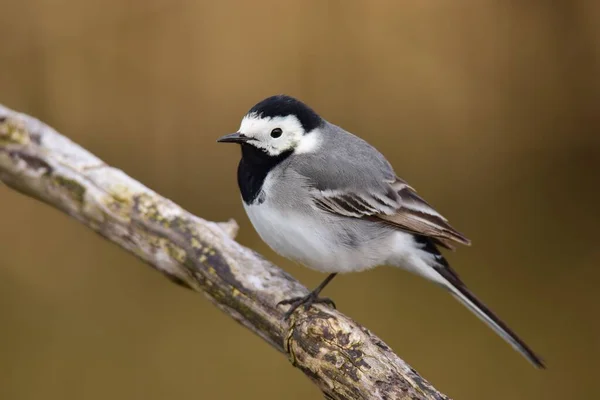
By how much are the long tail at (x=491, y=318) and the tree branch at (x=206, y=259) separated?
1.55 ft

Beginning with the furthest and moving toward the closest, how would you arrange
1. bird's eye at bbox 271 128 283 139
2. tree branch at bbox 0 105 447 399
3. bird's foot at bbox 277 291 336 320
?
1. bird's eye at bbox 271 128 283 139
2. bird's foot at bbox 277 291 336 320
3. tree branch at bbox 0 105 447 399

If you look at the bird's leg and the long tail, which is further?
the long tail

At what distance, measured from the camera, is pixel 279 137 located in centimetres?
237

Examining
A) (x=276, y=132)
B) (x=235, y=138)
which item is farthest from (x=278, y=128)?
(x=235, y=138)

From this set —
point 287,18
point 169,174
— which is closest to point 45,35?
point 169,174

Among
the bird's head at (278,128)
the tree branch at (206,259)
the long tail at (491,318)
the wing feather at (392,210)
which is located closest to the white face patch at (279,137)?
the bird's head at (278,128)

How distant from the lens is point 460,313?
4180 mm

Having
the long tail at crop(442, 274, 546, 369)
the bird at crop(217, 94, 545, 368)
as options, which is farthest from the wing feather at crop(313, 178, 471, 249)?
the long tail at crop(442, 274, 546, 369)

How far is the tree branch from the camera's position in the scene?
1.96m

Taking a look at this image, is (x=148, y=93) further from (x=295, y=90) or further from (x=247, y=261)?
(x=247, y=261)

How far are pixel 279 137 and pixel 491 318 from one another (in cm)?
89

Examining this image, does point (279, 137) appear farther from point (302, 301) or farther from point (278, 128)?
point (302, 301)

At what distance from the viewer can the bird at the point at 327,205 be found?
2283 mm

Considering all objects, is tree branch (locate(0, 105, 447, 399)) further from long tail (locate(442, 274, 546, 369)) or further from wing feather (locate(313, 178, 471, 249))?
long tail (locate(442, 274, 546, 369))
